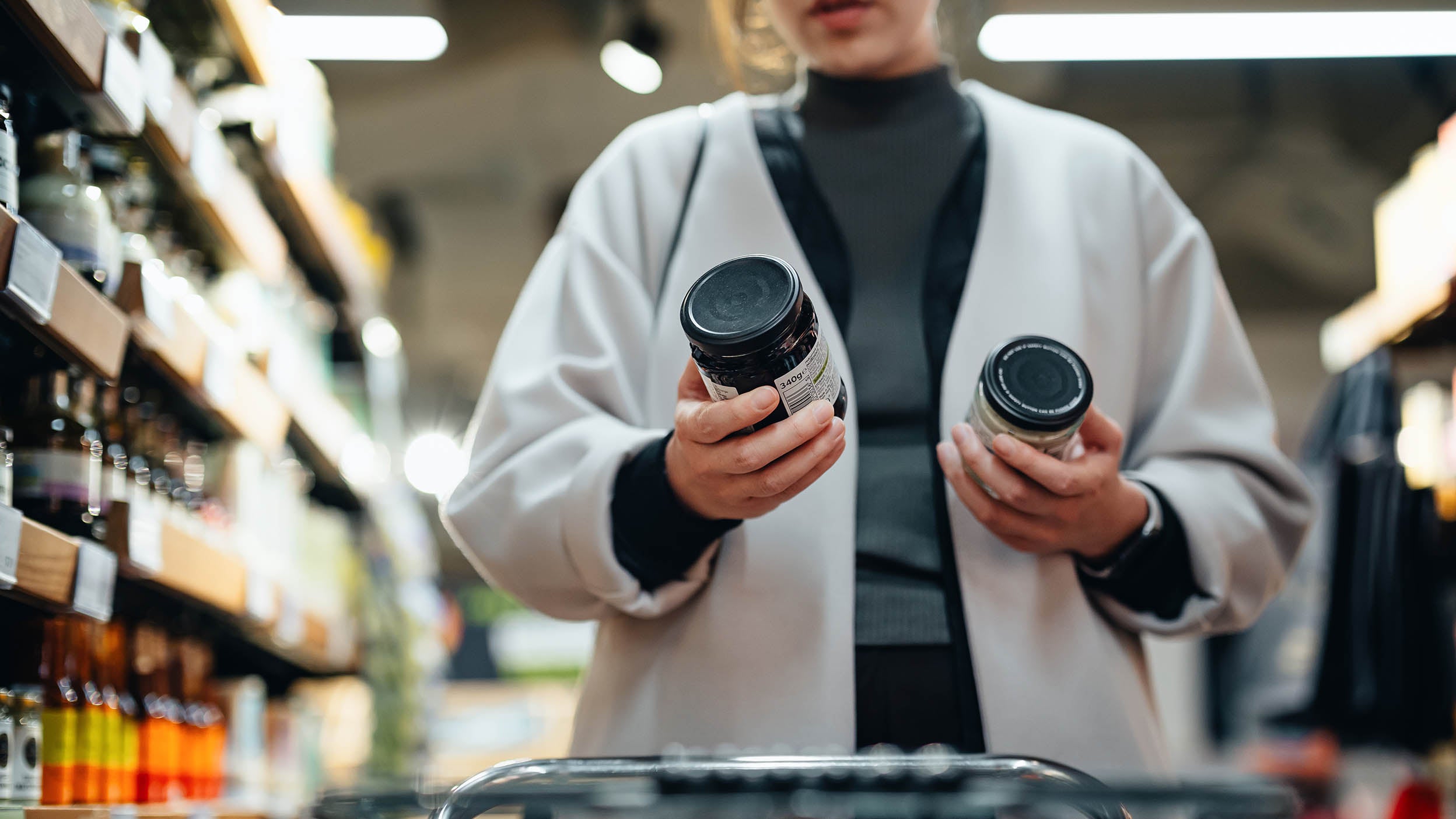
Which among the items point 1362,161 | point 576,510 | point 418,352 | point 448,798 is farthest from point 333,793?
point 418,352

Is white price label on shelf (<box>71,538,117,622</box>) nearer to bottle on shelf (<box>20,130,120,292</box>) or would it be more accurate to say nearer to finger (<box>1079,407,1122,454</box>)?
bottle on shelf (<box>20,130,120,292</box>)

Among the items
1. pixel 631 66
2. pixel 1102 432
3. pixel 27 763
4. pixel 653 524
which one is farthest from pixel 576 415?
pixel 631 66

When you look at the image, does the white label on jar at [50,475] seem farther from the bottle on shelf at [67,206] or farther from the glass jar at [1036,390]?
the glass jar at [1036,390]

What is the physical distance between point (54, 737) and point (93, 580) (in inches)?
9.9

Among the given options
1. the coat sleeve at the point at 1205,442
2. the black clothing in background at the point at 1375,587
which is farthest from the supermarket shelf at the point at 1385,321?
the coat sleeve at the point at 1205,442

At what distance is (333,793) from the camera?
0.88m

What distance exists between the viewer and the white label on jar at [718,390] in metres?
1.04

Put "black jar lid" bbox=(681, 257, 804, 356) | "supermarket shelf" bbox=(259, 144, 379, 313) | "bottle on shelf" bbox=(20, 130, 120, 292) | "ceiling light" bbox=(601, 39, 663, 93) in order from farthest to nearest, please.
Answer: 1. "ceiling light" bbox=(601, 39, 663, 93)
2. "supermarket shelf" bbox=(259, 144, 379, 313)
3. "bottle on shelf" bbox=(20, 130, 120, 292)
4. "black jar lid" bbox=(681, 257, 804, 356)

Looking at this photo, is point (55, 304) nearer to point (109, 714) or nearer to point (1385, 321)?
point (109, 714)

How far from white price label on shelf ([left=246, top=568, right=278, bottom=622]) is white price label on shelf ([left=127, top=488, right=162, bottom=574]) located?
46 centimetres

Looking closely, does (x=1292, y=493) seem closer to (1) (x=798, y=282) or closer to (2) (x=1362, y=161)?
(1) (x=798, y=282)

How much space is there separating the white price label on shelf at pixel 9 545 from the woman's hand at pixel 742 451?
62cm

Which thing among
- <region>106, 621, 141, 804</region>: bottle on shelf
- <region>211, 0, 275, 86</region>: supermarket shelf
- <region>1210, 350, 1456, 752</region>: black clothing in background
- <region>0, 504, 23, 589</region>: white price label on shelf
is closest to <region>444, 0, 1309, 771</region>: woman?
<region>0, 504, 23, 589</region>: white price label on shelf

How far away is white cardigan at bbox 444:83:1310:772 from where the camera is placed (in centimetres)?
122
